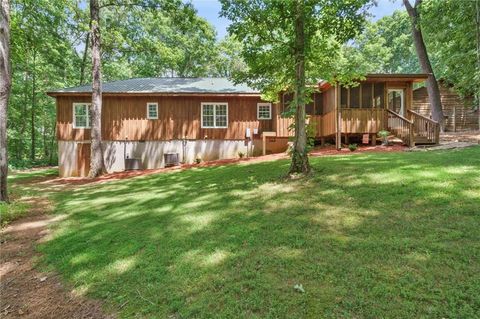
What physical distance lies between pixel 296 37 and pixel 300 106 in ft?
5.84

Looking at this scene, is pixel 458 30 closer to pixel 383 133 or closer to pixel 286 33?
pixel 383 133

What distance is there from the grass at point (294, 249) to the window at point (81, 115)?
32.0ft

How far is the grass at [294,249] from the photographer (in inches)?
124

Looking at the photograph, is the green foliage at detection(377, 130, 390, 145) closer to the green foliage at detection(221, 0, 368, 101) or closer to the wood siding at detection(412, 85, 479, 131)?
the green foliage at detection(221, 0, 368, 101)

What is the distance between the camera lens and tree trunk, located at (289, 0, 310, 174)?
799cm

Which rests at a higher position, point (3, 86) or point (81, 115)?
point (81, 115)

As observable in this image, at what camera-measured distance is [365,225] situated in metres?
4.78

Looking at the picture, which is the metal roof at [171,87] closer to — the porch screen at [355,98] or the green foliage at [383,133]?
the porch screen at [355,98]

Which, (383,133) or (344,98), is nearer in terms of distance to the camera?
(383,133)

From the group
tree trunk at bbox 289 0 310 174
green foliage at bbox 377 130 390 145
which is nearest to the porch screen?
green foliage at bbox 377 130 390 145

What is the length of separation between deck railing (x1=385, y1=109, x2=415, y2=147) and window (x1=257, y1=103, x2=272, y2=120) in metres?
5.82

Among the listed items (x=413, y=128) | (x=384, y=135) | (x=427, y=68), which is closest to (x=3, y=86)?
(x=384, y=135)

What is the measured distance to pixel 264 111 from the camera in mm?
17016

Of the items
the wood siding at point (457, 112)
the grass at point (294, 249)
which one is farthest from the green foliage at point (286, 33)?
the wood siding at point (457, 112)
